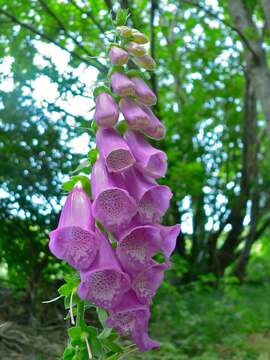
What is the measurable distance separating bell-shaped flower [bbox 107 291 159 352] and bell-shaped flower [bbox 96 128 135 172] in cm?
40

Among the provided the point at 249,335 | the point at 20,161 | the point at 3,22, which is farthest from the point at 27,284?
the point at 249,335

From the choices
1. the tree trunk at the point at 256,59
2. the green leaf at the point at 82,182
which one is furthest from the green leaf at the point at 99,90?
the tree trunk at the point at 256,59

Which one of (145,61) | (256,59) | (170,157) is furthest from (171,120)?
(145,61)

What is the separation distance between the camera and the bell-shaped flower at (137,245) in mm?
1635

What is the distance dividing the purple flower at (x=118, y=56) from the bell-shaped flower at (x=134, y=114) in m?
0.13

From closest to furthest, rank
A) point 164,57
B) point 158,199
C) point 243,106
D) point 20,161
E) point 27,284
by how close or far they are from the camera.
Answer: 1. point 158,199
2. point 20,161
3. point 27,284
4. point 164,57
5. point 243,106

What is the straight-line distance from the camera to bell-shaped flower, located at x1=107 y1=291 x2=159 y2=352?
5.40ft

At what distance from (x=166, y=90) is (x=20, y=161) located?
663 cm

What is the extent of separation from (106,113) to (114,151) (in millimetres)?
122

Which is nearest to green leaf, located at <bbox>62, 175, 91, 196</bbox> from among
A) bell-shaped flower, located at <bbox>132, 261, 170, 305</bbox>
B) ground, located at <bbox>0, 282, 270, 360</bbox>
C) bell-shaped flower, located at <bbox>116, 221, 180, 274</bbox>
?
bell-shaped flower, located at <bbox>116, 221, 180, 274</bbox>

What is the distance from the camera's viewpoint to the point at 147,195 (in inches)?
67.5

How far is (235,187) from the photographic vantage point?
33.4 feet

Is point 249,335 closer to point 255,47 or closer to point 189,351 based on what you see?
point 189,351

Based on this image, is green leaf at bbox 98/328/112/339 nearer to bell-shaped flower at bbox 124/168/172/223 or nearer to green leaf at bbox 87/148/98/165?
bell-shaped flower at bbox 124/168/172/223
